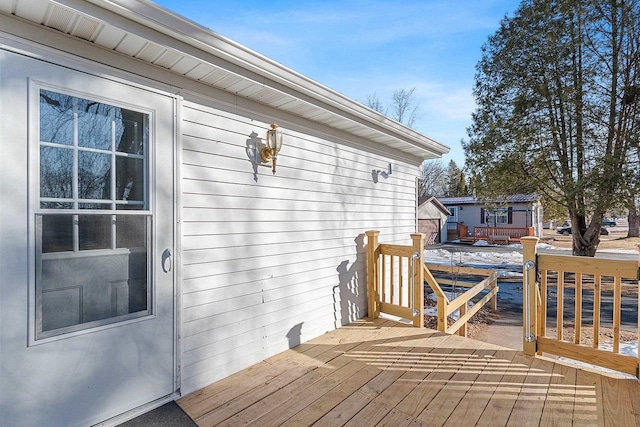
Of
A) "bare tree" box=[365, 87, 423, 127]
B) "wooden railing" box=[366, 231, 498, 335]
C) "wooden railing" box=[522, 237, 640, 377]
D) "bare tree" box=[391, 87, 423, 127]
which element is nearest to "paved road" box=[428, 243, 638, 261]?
"bare tree" box=[365, 87, 423, 127]

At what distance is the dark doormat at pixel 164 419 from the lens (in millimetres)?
2053

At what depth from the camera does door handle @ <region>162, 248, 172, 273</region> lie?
7.55 feet

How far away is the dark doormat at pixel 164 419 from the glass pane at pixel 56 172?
4.64 feet

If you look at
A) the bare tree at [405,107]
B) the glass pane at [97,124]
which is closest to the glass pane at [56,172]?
the glass pane at [97,124]

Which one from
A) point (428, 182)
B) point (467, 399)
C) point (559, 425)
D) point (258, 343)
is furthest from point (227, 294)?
point (428, 182)

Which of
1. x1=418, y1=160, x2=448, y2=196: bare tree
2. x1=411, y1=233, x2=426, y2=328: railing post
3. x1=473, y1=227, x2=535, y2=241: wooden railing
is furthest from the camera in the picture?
x1=418, y1=160, x2=448, y2=196: bare tree

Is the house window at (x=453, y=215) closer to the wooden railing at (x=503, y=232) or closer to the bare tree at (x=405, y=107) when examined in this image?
the wooden railing at (x=503, y=232)

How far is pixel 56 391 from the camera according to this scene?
184 centimetres

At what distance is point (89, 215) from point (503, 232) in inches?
830

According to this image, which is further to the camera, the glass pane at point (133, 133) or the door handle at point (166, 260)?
the door handle at point (166, 260)

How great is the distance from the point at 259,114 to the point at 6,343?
7.37 feet

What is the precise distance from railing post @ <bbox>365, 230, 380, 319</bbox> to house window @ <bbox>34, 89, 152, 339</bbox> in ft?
8.65

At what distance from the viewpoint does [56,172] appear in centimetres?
189

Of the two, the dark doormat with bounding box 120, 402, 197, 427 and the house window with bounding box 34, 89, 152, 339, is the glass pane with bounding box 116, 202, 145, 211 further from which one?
the dark doormat with bounding box 120, 402, 197, 427
